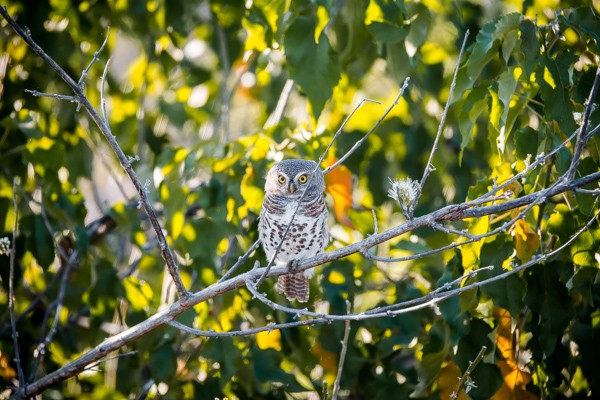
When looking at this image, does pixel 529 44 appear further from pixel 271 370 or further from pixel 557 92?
pixel 271 370

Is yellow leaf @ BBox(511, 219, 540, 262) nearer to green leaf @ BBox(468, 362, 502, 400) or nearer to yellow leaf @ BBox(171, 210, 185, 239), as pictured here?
green leaf @ BBox(468, 362, 502, 400)

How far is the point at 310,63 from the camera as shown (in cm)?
377

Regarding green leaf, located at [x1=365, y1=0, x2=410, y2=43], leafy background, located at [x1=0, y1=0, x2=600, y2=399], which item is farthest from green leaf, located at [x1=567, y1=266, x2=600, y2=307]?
green leaf, located at [x1=365, y1=0, x2=410, y2=43]

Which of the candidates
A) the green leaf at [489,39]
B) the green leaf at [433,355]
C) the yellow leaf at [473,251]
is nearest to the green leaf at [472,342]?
the green leaf at [433,355]

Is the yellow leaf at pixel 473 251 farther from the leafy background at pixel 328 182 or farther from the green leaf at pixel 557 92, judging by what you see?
the green leaf at pixel 557 92

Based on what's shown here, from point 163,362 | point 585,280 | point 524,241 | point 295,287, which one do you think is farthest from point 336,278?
point 585,280

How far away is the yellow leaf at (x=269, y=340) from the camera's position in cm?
442

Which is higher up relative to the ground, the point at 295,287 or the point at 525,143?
the point at 525,143

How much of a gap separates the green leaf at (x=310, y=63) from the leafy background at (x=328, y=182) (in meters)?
0.01

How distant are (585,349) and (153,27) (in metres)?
3.83

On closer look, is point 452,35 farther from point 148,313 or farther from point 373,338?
point 148,313

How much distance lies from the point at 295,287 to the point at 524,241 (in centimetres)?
159

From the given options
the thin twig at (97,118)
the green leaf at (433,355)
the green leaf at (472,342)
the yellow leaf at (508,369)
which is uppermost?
the thin twig at (97,118)

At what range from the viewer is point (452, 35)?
5.81 m
